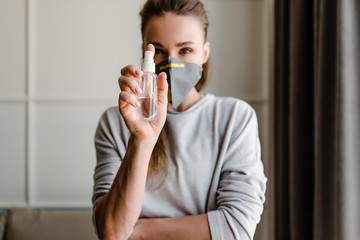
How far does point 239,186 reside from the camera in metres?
1.04

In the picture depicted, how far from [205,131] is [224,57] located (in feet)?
3.91

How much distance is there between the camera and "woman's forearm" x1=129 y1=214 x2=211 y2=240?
3.26 feet

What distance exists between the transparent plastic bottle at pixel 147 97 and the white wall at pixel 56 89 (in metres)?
1.33

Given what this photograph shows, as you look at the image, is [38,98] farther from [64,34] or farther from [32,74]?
[64,34]

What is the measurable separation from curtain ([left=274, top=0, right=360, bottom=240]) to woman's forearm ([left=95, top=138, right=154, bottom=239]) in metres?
0.88

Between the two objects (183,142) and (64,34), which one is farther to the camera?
(64,34)

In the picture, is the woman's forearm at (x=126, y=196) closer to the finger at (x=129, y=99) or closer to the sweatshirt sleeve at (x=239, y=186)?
the finger at (x=129, y=99)

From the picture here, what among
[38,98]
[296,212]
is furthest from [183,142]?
[38,98]

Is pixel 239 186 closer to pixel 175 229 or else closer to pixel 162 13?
pixel 175 229

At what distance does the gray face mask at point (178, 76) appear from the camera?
1092 mm

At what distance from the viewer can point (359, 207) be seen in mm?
1409

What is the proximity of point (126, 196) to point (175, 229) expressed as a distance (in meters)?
0.18

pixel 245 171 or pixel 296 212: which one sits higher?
pixel 245 171

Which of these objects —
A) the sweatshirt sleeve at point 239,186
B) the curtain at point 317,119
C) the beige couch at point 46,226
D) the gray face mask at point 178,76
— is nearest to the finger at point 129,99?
the gray face mask at point 178,76
